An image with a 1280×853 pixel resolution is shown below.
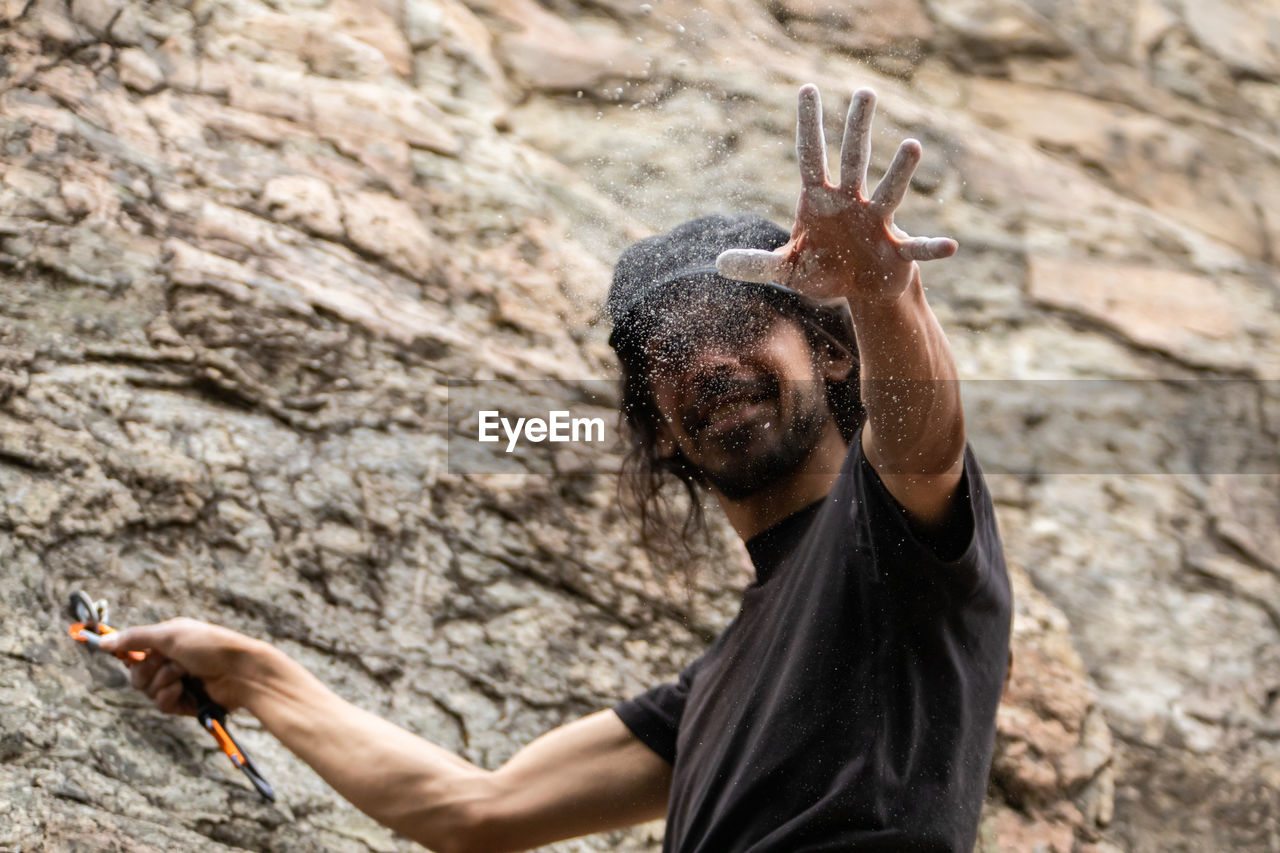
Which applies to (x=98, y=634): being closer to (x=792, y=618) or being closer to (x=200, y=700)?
(x=200, y=700)

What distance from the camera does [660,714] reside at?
1991 mm

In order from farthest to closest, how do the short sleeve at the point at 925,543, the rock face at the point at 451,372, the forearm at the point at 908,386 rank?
the rock face at the point at 451,372 → the short sleeve at the point at 925,543 → the forearm at the point at 908,386

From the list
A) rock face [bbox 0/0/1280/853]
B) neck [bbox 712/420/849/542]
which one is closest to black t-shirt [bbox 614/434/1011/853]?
neck [bbox 712/420/849/542]

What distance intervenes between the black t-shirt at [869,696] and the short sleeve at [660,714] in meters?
A: 0.27

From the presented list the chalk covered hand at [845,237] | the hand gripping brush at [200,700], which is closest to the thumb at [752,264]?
the chalk covered hand at [845,237]

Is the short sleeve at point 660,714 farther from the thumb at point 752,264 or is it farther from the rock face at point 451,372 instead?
the thumb at point 752,264

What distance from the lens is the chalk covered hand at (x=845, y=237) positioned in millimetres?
1223

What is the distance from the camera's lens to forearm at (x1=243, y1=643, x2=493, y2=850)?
1954mm

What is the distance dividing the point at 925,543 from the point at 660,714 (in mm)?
712

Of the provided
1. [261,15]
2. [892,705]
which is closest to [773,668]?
[892,705]

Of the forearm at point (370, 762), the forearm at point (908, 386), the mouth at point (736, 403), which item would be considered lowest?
the forearm at point (370, 762)

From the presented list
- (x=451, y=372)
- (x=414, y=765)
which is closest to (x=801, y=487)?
(x=414, y=765)

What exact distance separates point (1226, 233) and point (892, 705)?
2.99 meters

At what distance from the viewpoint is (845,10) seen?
12.3 ft
